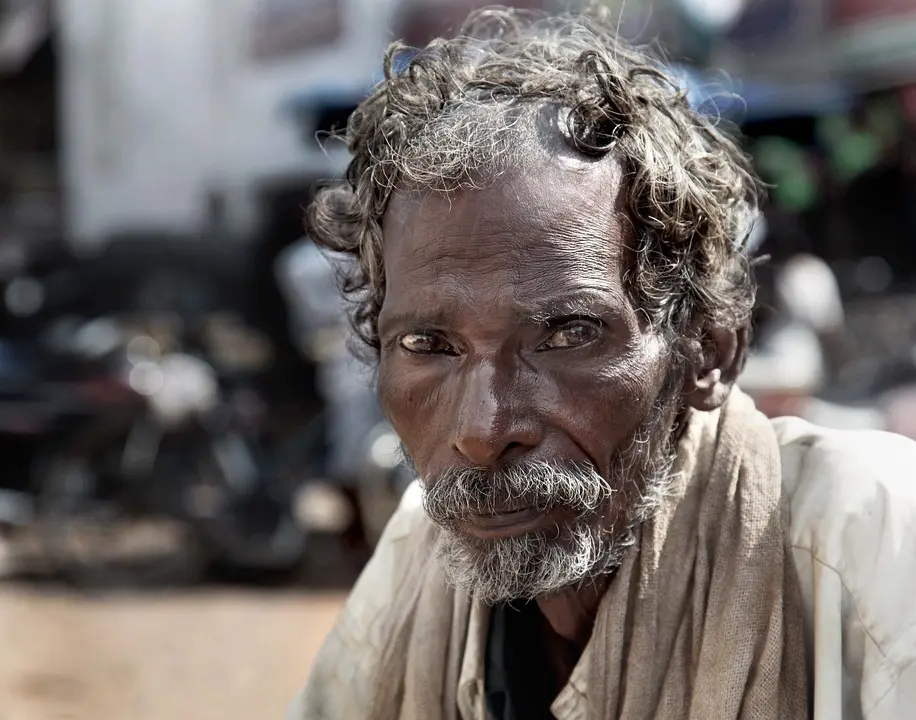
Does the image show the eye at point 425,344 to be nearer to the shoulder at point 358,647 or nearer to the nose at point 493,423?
the nose at point 493,423

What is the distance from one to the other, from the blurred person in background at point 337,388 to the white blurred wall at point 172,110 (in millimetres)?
2085

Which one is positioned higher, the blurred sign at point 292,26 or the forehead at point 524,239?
the blurred sign at point 292,26

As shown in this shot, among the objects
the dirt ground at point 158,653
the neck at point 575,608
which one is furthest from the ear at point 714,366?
the dirt ground at point 158,653

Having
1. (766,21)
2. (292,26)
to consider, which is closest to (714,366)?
(766,21)

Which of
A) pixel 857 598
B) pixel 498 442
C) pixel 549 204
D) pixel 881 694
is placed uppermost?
pixel 549 204

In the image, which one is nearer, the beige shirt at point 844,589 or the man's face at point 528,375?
the beige shirt at point 844,589

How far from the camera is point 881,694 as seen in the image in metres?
1.71

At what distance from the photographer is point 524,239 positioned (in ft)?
6.27

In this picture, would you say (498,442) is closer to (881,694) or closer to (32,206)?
(881,694)

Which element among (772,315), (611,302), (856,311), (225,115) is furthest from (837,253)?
(611,302)

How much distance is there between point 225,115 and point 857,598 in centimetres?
857

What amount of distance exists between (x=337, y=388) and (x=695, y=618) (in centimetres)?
571

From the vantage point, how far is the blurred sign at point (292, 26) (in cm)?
953

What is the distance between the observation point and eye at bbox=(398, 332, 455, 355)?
1979 millimetres
